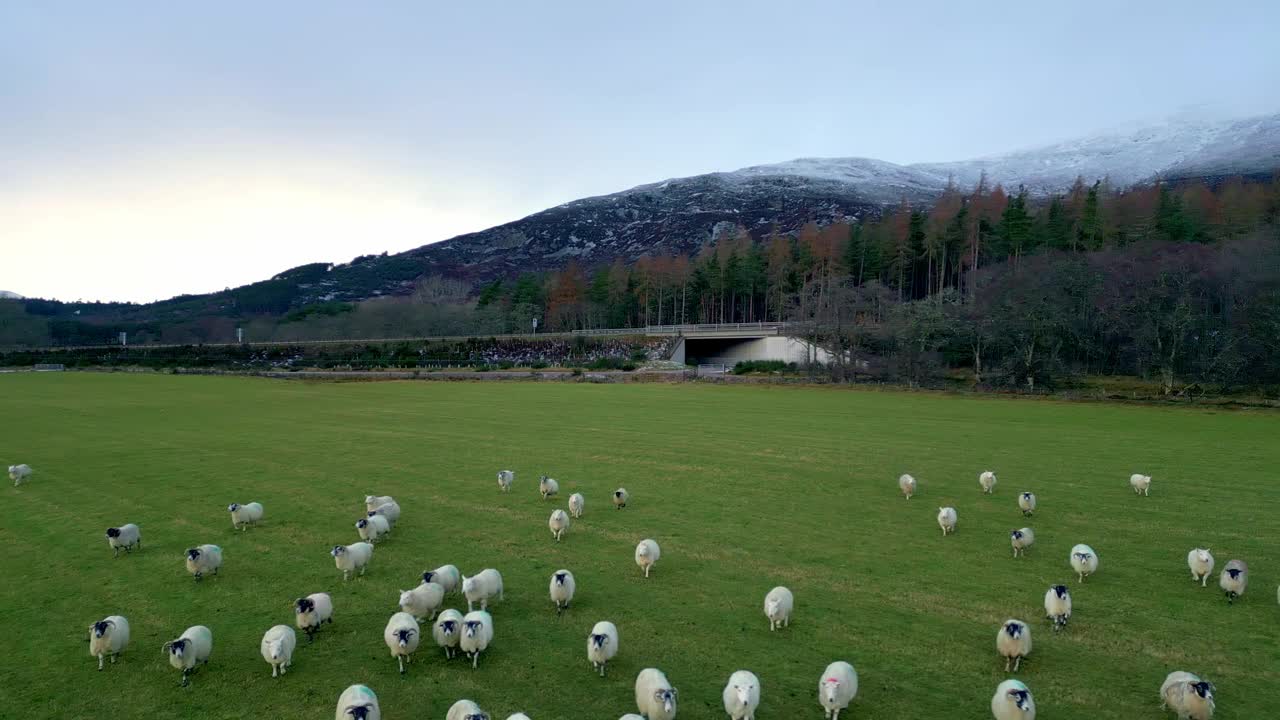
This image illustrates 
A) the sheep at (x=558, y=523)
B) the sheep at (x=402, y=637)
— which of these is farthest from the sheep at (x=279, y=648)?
the sheep at (x=558, y=523)

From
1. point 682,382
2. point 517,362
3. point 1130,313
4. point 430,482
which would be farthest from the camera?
Answer: point 517,362

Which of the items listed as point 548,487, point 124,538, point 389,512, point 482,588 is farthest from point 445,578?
point 124,538

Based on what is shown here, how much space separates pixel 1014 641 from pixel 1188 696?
1.58m

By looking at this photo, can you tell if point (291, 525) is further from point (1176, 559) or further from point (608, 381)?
point (608, 381)

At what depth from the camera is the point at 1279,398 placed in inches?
1508

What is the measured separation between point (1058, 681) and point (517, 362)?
274 ft

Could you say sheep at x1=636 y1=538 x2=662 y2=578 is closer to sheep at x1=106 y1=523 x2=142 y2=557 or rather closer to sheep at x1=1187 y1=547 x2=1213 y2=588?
sheep at x1=1187 y1=547 x2=1213 y2=588

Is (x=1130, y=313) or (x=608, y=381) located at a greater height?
(x=1130, y=313)

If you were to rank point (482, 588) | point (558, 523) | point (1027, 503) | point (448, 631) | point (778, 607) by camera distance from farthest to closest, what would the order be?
1. point (1027, 503)
2. point (558, 523)
3. point (482, 588)
4. point (778, 607)
5. point (448, 631)

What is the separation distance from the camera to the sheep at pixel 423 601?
8781mm

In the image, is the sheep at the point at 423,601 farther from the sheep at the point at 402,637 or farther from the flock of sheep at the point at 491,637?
the sheep at the point at 402,637

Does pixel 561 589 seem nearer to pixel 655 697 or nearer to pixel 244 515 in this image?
pixel 655 697

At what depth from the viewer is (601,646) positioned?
296 inches

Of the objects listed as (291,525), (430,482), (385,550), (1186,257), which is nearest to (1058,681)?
(385,550)
